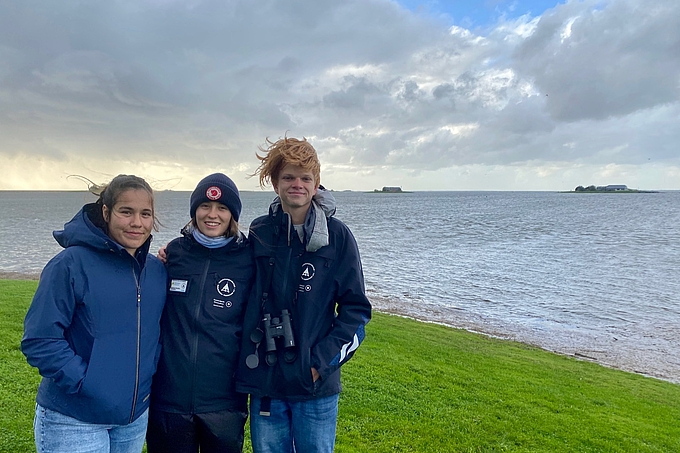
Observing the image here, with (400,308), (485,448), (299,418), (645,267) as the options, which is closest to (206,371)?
(299,418)

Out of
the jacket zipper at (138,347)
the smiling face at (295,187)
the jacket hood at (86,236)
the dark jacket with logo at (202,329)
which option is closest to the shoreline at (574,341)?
the smiling face at (295,187)

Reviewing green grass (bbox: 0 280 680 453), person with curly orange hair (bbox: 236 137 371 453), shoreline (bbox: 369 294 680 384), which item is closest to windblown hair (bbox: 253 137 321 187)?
person with curly orange hair (bbox: 236 137 371 453)

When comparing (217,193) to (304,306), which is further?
(217,193)

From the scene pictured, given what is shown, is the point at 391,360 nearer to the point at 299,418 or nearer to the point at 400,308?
the point at 299,418

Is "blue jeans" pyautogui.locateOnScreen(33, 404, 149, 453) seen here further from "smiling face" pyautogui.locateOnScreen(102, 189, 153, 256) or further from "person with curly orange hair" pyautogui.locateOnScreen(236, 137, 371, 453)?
"smiling face" pyautogui.locateOnScreen(102, 189, 153, 256)

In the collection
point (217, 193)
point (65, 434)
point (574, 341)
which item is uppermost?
point (217, 193)

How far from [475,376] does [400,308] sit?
1014cm

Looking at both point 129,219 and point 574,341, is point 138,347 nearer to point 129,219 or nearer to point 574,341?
point 129,219

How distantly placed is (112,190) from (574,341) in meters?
16.1

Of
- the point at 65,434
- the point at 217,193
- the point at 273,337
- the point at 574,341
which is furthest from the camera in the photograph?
the point at 574,341

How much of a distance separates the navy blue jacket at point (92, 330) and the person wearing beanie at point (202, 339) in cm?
14

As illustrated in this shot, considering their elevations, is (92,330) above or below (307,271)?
below

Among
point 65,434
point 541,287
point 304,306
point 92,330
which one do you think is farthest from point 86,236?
point 541,287

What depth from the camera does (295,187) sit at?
299 cm
